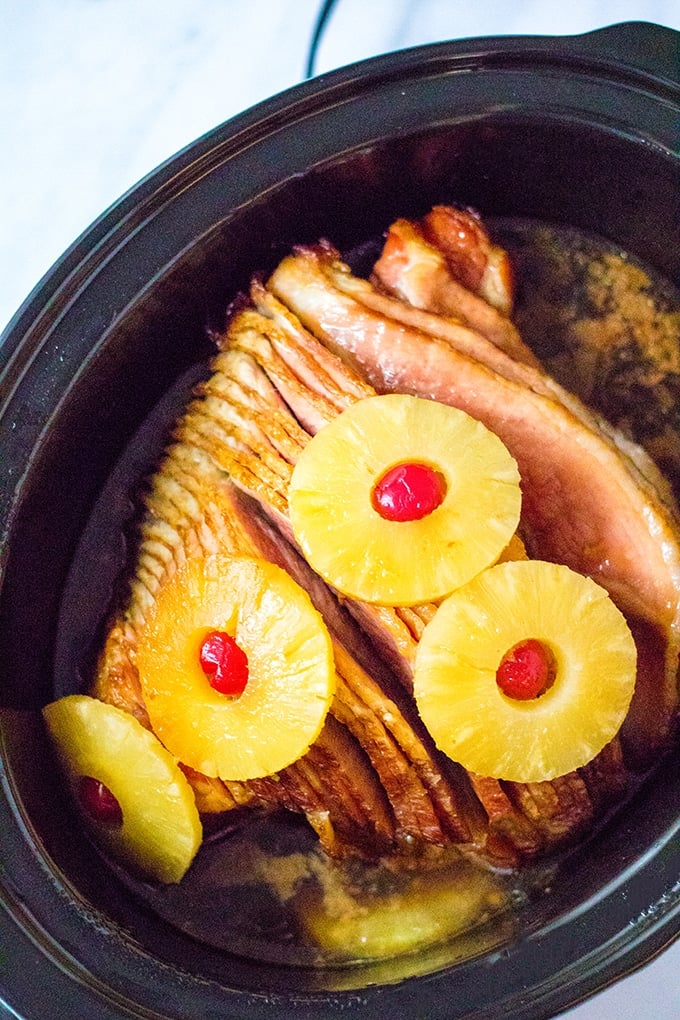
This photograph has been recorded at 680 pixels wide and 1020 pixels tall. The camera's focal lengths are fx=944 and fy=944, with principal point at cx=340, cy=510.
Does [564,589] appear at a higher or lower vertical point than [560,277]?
lower

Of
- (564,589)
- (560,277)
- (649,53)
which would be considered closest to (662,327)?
(560,277)

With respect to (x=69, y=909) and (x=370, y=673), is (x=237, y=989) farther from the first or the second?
(x=370, y=673)

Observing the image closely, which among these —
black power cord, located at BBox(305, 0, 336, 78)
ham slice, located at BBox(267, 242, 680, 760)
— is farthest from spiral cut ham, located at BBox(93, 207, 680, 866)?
black power cord, located at BBox(305, 0, 336, 78)

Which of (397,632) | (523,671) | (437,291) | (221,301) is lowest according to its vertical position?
(523,671)

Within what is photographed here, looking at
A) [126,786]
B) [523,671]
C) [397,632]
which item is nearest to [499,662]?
[523,671]

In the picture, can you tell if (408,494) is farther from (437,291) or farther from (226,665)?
(437,291)
